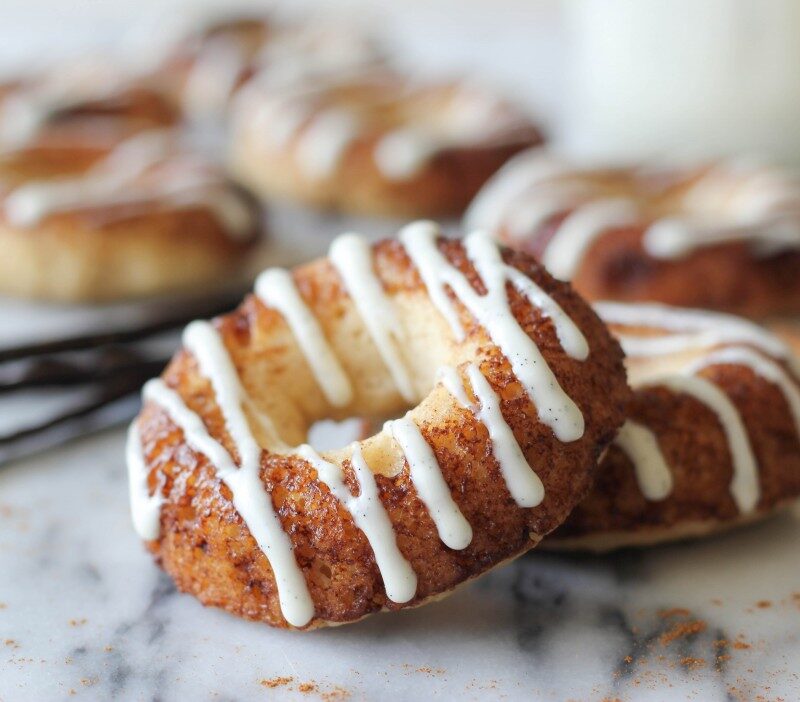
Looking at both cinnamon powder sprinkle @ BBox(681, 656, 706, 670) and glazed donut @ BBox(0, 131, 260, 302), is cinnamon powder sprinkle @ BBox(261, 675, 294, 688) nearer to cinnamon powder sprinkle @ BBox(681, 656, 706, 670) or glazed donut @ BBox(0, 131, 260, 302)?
cinnamon powder sprinkle @ BBox(681, 656, 706, 670)

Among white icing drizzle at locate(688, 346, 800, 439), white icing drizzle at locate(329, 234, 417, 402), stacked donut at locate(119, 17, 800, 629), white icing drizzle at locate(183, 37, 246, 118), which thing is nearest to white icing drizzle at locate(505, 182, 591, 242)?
stacked donut at locate(119, 17, 800, 629)

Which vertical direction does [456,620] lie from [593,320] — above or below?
below

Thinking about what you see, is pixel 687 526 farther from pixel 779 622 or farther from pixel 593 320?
pixel 593 320

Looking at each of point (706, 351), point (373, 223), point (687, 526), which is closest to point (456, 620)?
point (687, 526)

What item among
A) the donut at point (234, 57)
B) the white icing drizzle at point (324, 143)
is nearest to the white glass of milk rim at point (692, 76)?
the white icing drizzle at point (324, 143)

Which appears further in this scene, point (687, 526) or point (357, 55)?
point (357, 55)

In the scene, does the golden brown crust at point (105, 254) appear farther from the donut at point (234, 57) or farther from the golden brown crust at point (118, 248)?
the donut at point (234, 57)
